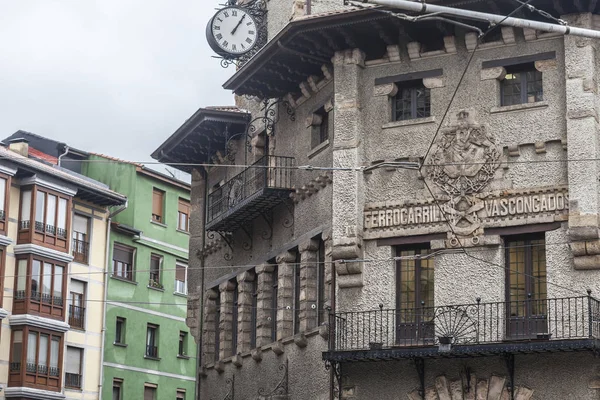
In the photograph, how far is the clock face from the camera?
3475 cm

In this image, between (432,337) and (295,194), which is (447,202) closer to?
(432,337)

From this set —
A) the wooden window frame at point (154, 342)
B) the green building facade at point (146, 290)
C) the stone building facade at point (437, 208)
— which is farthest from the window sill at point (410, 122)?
the wooden window frame at point (154, 342)

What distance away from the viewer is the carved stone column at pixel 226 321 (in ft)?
121

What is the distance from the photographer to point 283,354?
106 ft

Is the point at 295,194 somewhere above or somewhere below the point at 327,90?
below

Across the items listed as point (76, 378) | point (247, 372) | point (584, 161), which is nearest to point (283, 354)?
point (247, 372)

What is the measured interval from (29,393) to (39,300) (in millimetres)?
3655

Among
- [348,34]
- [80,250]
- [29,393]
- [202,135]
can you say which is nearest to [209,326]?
[202,135]

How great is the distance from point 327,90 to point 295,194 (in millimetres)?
2696

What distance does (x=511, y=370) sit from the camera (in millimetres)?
26938

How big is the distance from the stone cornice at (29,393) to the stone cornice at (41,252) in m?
5.20

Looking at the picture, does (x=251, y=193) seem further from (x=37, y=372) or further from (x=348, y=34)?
(x=37, y=372)

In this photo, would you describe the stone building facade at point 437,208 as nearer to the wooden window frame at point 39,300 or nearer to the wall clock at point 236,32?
the wall clock at point 236,32

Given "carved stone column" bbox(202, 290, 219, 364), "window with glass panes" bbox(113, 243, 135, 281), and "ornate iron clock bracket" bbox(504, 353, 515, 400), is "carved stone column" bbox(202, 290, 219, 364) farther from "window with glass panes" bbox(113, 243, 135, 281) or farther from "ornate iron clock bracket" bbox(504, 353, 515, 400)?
"window with glass panes" bbox(113, 243, 135, 281)
